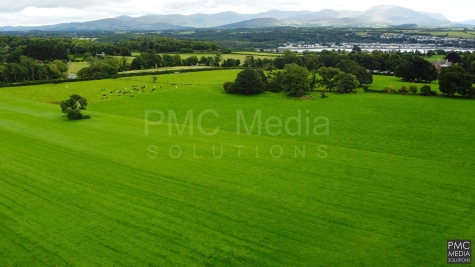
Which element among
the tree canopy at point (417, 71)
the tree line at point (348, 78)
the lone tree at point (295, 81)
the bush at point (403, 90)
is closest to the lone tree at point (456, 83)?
the tree line at point (348, 78)

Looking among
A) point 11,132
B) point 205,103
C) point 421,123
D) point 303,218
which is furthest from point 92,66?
point 303,218

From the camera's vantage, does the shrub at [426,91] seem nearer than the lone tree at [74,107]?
No

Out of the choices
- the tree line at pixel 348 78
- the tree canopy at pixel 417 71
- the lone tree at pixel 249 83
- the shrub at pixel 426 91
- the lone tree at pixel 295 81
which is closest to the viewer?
the tree line at pixel 348 78

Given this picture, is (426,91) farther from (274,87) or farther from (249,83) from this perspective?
(249,83)

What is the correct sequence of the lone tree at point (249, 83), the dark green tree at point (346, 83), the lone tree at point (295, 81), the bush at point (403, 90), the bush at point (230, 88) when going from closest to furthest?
1. the bush at point (403, 90)
2. the lone tree at point (295, 81)
3. the dark green tree at point (346, 83)
4. the lone tree at point (249, 83)
5. the bush at point (230, 88)

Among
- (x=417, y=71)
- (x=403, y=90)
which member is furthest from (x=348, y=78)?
(x=417, y=71)

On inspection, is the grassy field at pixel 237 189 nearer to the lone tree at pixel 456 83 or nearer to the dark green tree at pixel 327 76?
the lone tree at pixel 456 83
